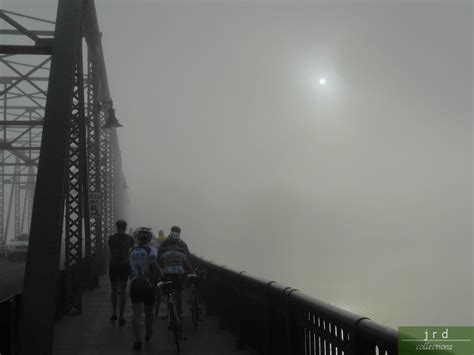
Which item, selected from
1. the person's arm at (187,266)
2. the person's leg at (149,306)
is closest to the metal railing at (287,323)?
the person's arm at (187,266)

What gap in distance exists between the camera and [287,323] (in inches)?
242

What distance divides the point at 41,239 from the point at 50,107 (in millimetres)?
2691

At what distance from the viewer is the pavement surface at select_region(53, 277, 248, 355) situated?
8555 millimetres

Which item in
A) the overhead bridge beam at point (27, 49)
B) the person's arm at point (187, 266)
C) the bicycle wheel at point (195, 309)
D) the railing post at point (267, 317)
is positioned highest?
the overhead bridge beam at point (27, 49)

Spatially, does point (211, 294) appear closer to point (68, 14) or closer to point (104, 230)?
point (68, 14)

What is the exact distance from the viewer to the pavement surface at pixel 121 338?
8555 mm

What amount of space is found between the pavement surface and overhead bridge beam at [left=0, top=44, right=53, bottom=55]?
583 cm

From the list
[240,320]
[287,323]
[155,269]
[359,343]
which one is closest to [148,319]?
[155,269]

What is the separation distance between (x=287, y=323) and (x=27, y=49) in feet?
28.9

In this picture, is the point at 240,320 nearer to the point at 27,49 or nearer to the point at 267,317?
the point at 267,317

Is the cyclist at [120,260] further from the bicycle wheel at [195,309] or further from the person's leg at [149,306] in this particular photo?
the person's leg at [149,306]

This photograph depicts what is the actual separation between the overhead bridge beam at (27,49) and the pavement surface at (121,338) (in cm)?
583

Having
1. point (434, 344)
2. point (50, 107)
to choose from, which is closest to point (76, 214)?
point (50, 107)

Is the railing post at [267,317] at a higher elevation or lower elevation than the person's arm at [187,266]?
lower
